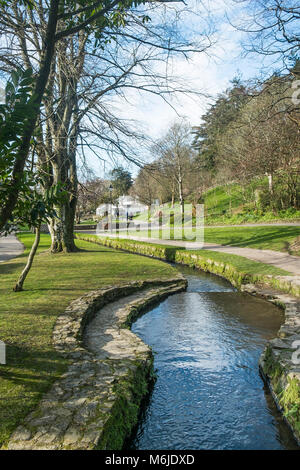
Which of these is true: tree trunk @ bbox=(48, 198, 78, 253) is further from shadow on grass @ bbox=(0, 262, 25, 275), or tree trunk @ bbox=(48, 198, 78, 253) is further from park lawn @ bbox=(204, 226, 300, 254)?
park lawn @ bbox=(204, 226, 300, 254)

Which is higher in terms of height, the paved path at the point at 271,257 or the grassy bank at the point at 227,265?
the paved path at the point at 271,257

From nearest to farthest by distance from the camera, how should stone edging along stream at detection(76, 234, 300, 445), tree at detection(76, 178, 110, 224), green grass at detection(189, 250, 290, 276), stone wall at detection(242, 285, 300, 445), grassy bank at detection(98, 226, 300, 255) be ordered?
stone wall at detection(242, 285, 300, 445) → stone edging along stream at detection(76, 234, 300, 445) → green grass at detection(189, 250, 290, 276) → tree at detection(76, 178, 110, 224) → grassy bank at detection(98, 226, 300, 255)

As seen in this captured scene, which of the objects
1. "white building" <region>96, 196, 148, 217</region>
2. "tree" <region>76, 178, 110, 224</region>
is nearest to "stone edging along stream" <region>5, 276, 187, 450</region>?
"tree" <region>76, 178, 110, 224</region>

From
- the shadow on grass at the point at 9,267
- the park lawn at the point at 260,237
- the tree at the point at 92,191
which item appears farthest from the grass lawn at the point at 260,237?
the shadow on grass at the point at 9,267

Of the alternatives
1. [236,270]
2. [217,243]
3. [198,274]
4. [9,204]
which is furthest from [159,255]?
[9,204]

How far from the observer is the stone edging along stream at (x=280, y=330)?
12.5ft

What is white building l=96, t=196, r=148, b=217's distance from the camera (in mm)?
51812

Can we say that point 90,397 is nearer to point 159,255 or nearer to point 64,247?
point 64,247

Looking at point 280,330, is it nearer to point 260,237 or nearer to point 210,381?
point 210,381

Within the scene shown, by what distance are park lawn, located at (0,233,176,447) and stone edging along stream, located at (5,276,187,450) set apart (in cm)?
17

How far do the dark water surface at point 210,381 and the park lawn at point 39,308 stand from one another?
1.28m

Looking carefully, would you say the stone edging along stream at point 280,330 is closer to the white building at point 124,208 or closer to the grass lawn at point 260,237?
the grass lawn at point 260,237

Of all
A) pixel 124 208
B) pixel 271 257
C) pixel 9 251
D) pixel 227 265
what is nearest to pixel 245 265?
pixel 227 265

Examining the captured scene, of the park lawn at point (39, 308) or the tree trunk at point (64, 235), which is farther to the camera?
the tree trunk at point (64, 235)
